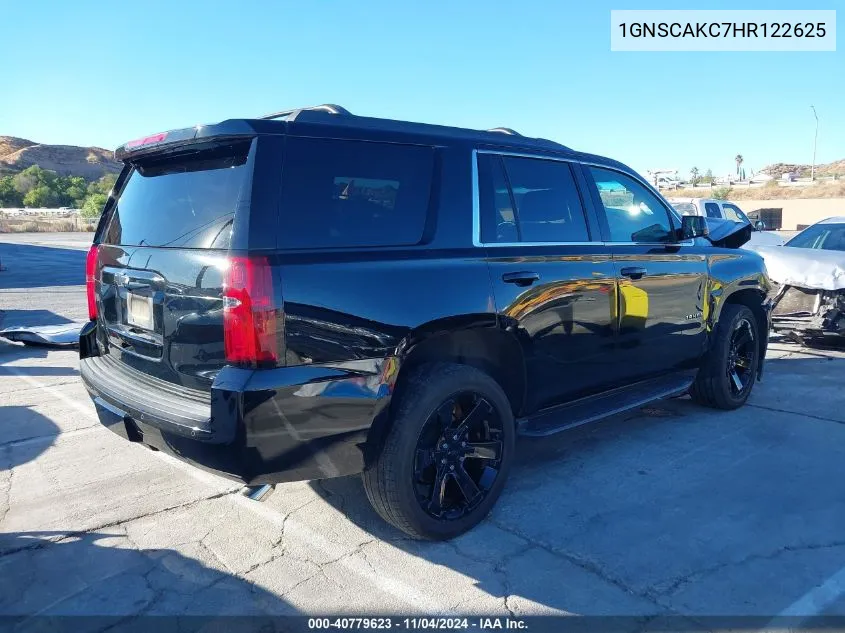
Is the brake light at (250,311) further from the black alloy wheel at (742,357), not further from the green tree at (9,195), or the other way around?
the green tree at (9,195)

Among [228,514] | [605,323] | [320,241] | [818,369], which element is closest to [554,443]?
[605,323]

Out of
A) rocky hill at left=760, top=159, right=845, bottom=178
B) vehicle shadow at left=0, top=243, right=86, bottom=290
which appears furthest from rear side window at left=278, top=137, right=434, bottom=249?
rocky hill at left=760, top=159, right=845, bottom=178

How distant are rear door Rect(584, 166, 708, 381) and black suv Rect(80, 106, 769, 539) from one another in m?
0.03

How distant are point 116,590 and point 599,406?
289cm

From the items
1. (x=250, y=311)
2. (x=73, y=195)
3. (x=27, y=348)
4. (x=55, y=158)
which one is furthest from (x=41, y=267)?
(x=55, y=158)

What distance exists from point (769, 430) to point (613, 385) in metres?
1.65

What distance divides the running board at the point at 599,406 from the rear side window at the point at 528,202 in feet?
3.40

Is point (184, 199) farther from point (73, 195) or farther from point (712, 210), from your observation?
point (73, 195)

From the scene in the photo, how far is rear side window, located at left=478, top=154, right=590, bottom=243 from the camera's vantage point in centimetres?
367

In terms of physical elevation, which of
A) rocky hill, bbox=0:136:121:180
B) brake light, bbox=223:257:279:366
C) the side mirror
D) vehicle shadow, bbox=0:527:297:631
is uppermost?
rocky hill, bbox=0:136:121:180

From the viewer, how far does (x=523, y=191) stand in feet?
12.9

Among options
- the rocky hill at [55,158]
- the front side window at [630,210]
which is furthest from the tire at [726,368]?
the rocky hill at [55,158]

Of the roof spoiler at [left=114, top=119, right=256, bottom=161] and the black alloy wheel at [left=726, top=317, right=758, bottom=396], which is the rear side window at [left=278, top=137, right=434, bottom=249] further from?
the black alloy wheel at [left=726, top=317, right=758, bottom=396]

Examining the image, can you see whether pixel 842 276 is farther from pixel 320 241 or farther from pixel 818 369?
pixel 320 241
